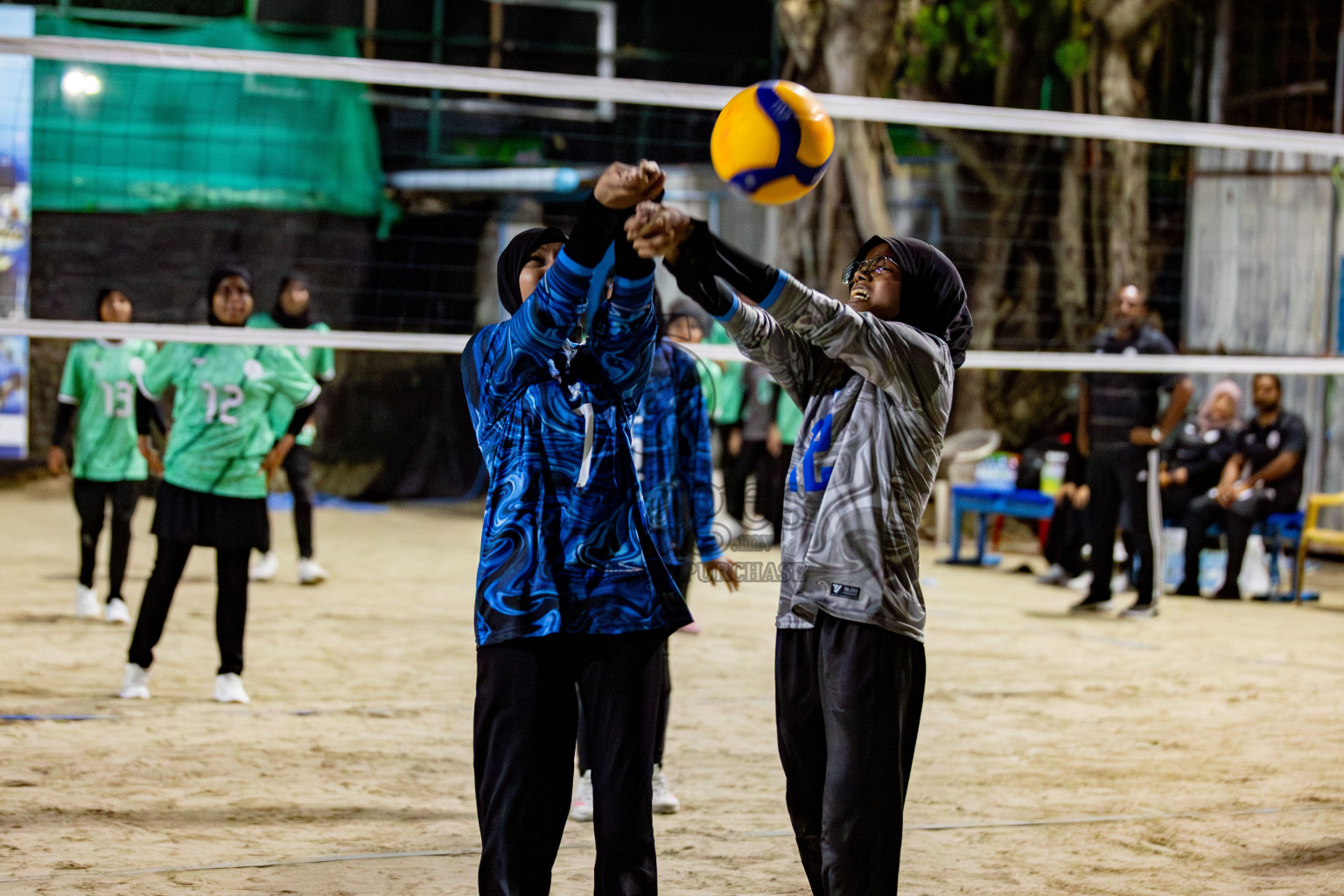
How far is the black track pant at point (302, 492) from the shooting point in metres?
8.45

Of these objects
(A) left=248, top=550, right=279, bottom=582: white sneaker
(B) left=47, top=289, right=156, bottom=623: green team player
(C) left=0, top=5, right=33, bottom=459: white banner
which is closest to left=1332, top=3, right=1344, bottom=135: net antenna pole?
(A) left=248, top=550, right=279, bottom=582: white sneaker

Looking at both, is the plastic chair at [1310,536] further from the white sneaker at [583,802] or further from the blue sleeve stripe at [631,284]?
the blue sleeve stripe at [631,284]

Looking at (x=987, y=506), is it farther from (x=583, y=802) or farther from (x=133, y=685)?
(x=583, y=802)

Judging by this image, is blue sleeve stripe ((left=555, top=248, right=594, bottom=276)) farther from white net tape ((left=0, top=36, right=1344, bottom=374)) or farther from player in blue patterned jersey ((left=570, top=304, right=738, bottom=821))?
white net tape ((left=0, top=36, right=1344, bottom=374))

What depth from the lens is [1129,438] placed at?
323 inches

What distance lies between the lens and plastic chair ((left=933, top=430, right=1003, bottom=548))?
459 inches

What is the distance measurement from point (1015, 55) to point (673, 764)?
35.7 ft

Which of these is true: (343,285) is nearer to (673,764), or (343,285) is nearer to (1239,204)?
(1239,204)

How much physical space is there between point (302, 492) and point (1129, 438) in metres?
5.11

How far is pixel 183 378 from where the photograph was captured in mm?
5387

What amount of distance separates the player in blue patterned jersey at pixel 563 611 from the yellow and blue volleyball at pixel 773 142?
44 cm

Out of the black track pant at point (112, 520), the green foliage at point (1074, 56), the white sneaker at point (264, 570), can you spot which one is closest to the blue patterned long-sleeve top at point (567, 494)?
the black track pant at point (112, 520)

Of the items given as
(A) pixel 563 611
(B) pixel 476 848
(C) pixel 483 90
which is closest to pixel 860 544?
(A) pixel 563 611

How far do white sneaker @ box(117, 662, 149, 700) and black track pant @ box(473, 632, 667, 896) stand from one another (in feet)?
11.1
